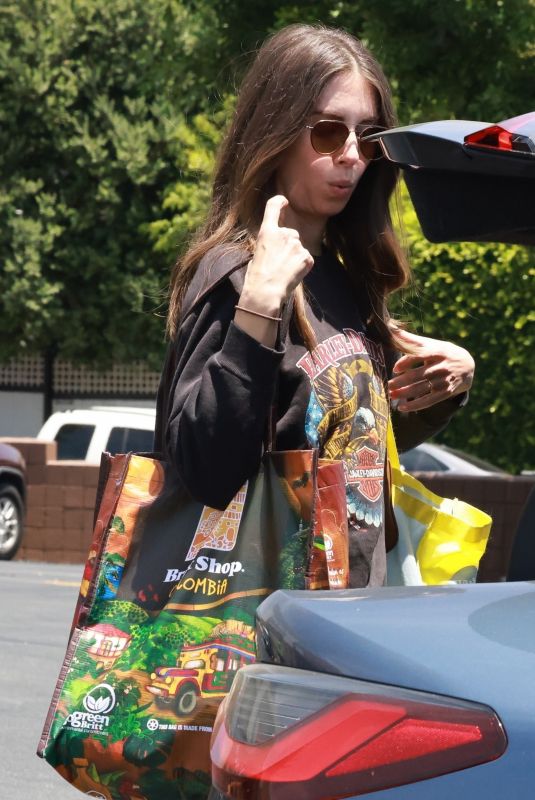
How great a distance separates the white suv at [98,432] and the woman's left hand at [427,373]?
1340 centimetres

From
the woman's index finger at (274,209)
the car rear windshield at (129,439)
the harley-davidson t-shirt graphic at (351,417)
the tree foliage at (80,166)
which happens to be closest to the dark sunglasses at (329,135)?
the woman's index finger at (274,209)

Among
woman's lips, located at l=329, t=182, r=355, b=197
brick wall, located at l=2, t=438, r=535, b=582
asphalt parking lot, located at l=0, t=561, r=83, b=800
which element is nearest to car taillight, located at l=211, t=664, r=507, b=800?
woman's lips, located at l=329, t=182, r=355, b=197

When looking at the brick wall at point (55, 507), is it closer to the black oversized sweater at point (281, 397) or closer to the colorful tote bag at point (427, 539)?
the colorful tote bag at point (427, 539)

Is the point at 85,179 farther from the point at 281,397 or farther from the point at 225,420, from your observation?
the point at 225,420

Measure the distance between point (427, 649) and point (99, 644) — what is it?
2.79 ft

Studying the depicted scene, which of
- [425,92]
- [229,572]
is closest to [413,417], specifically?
[229,572]

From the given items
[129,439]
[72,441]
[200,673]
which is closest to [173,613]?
[200,673]

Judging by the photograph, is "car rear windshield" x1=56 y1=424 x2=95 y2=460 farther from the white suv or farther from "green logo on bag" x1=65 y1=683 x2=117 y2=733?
"green logo on bag" x1=65 y1=683 x2=117 y2=733

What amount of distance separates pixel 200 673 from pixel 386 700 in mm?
732

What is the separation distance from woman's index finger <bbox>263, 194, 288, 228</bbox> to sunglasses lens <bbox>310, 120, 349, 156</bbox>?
133 mm

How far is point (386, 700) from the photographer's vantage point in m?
1.49

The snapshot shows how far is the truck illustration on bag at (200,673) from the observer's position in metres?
2.18

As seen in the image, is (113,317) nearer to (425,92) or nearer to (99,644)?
(425,92)

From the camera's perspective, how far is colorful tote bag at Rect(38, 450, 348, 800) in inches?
85.7
